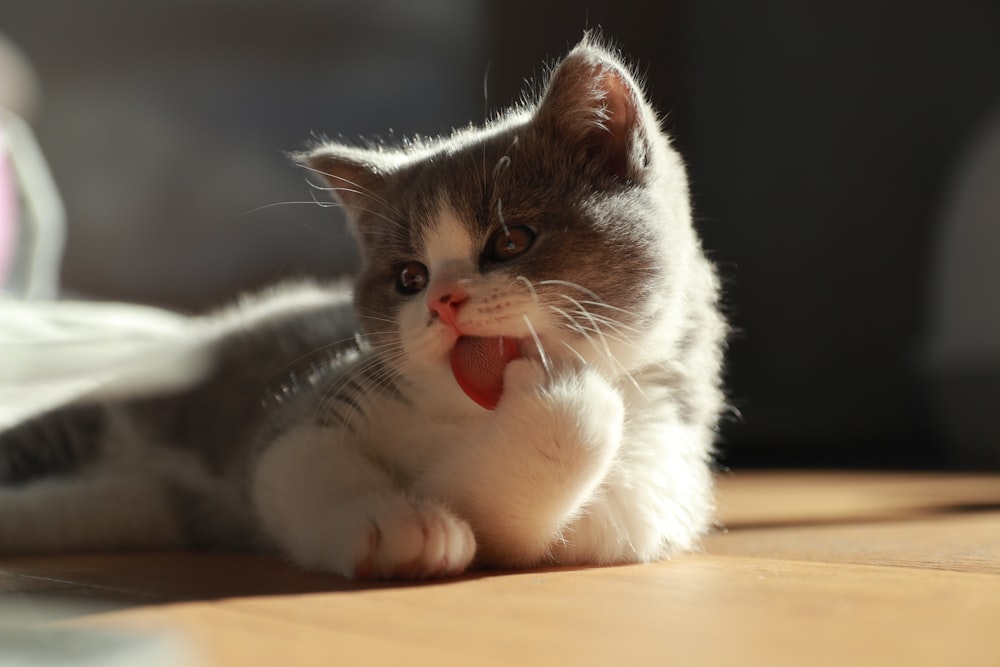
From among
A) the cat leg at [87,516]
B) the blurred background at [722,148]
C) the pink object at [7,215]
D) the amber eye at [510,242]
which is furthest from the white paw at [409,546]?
the blurred background at [722,148]

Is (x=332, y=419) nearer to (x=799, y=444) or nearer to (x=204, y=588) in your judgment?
(x=204, y=588)

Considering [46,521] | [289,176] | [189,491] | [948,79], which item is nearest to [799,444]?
[948,79]

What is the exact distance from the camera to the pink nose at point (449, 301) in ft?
4.43

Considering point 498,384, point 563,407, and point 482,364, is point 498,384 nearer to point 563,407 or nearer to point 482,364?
point 482,364

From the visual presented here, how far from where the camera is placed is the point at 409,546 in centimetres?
122

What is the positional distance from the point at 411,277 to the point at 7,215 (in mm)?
2035

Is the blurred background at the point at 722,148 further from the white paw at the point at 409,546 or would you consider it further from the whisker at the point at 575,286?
the white paw at the point at 409,546

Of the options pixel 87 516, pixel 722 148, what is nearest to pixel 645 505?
pixel 87 516

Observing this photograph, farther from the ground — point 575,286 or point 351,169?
point 351,169

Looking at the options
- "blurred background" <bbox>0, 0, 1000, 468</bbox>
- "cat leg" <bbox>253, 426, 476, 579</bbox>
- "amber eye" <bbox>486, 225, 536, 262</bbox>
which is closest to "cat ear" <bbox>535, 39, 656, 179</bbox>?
"amber eye" <bbox>486, 225, 536, 262</bbox>

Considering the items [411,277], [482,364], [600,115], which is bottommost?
[482,364]

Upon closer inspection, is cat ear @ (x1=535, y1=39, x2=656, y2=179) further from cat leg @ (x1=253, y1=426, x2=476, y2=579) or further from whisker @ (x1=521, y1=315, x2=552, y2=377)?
cat leg @ (x1=253, y1=426, x2=476, y2=579)

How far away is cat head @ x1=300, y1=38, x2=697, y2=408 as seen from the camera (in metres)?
1.37

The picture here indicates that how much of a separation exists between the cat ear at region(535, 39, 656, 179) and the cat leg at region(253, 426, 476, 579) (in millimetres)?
579
